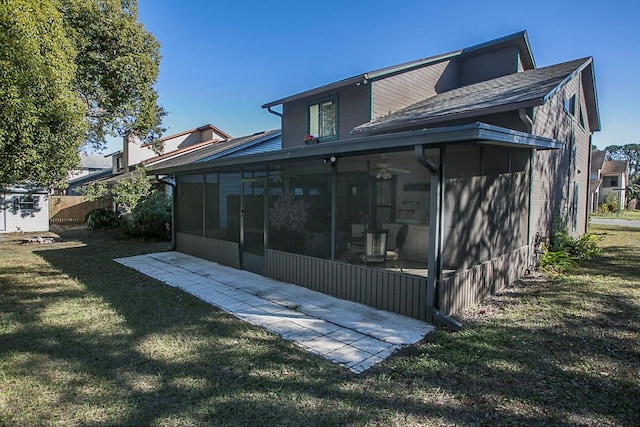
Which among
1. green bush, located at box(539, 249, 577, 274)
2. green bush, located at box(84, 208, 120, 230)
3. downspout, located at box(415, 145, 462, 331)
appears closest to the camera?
downspout, located at box(415, 145, 462, 331)

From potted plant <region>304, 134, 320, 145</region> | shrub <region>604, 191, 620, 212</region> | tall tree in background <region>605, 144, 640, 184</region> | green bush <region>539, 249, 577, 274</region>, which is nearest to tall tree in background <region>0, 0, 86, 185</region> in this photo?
potted plant <region>304, 134, 320, 145</region>

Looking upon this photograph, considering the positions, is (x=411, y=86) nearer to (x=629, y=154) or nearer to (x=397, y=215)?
(x=397, y=215)

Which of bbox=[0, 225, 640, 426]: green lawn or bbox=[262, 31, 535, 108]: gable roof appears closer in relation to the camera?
bbox=[0, 225, 640, 426]: green lawn

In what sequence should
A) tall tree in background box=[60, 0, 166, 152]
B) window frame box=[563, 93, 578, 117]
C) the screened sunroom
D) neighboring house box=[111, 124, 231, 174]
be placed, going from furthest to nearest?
neighboring house box=[111, 124, 231, 174] → tall tree in background box=[60, 0, 166, 152] → window frame box=[563, 93, 578, 117] → the screened sunroom

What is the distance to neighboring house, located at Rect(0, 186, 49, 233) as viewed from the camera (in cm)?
1566

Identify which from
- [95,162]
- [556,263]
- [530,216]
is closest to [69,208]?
[530,216]

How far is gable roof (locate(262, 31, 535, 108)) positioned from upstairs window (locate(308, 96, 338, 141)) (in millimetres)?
413

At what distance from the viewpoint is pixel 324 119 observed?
10.8 metres

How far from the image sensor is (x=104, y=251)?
1043cm

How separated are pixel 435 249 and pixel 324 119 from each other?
7196 millimetres

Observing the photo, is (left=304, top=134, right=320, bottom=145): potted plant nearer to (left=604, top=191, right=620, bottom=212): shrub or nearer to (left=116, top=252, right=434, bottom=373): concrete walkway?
(left=116, top=252, right=434, bottom=373): concrete walkway

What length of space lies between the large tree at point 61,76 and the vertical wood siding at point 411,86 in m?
6.88

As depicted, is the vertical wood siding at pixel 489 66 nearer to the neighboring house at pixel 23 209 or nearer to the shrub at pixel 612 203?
the neighboring house at pixel 23 209

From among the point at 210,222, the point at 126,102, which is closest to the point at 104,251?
the point at 210,222
